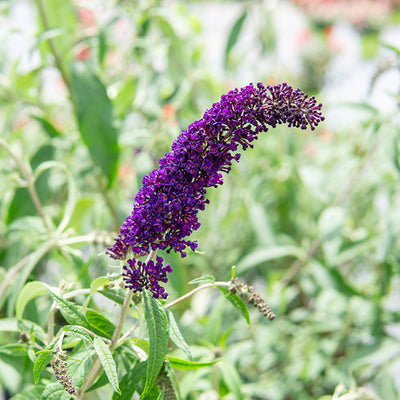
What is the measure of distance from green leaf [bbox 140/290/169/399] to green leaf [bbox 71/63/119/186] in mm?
535

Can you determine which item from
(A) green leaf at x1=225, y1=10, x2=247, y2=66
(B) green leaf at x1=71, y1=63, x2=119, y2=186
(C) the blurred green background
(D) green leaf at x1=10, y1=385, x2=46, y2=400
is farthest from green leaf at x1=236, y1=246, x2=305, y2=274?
(D) green leaf at x1=10, y1=385, x2=46, y2=400

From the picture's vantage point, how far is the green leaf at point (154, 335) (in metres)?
0.52

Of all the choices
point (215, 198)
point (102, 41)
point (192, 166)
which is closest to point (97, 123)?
point (102, 41)

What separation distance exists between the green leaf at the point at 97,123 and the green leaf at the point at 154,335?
1.76 feet

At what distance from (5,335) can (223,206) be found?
2.24 feet

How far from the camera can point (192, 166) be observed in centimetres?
52

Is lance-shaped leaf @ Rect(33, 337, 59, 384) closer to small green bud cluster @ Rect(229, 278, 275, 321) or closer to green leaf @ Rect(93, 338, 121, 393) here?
green leaf @ Rect(93, 338, 121, 393)

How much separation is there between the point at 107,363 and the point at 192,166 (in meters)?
0.23

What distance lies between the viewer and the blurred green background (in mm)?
981

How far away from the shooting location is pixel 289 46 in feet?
14.7

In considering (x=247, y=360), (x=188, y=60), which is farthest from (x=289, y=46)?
(x=247, y=360)

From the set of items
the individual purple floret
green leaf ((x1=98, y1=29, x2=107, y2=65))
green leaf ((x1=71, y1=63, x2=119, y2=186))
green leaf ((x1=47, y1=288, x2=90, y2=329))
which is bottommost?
green leaf ((x1=47, y1=288, x2=90, y2=329))

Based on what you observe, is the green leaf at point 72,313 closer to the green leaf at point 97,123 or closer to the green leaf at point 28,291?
the green leaf at point 28,291

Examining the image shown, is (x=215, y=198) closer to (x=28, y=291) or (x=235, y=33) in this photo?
(x=235, y=33)
